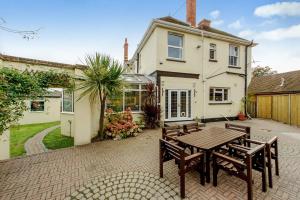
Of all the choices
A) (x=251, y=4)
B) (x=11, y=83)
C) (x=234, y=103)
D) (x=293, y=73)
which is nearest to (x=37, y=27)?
(x=11, y=83)

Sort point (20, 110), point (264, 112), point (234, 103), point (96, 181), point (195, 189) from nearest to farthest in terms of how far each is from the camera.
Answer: point (195, 189)
point (96, 181)
point (20, 110)
point (234, 103)
point (264, 112)

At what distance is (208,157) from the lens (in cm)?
360

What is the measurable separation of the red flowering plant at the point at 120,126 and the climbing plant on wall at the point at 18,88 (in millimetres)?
3252

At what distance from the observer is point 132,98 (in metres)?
9.89

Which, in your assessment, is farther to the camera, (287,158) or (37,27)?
(287,158)

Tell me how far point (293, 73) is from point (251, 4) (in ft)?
32.3

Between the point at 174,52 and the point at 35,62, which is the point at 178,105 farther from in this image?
the point at 35,62

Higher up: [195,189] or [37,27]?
[37,27]

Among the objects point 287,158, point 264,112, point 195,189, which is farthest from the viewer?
point 264,112

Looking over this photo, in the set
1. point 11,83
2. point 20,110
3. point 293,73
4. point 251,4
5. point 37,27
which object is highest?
point 251,4

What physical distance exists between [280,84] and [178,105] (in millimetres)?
11004

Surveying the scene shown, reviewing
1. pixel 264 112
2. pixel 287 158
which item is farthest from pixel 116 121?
pixel 264 112

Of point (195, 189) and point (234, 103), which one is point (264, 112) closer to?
point (234, 103)

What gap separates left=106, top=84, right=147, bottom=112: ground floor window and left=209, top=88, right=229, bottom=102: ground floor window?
19.1 ft
